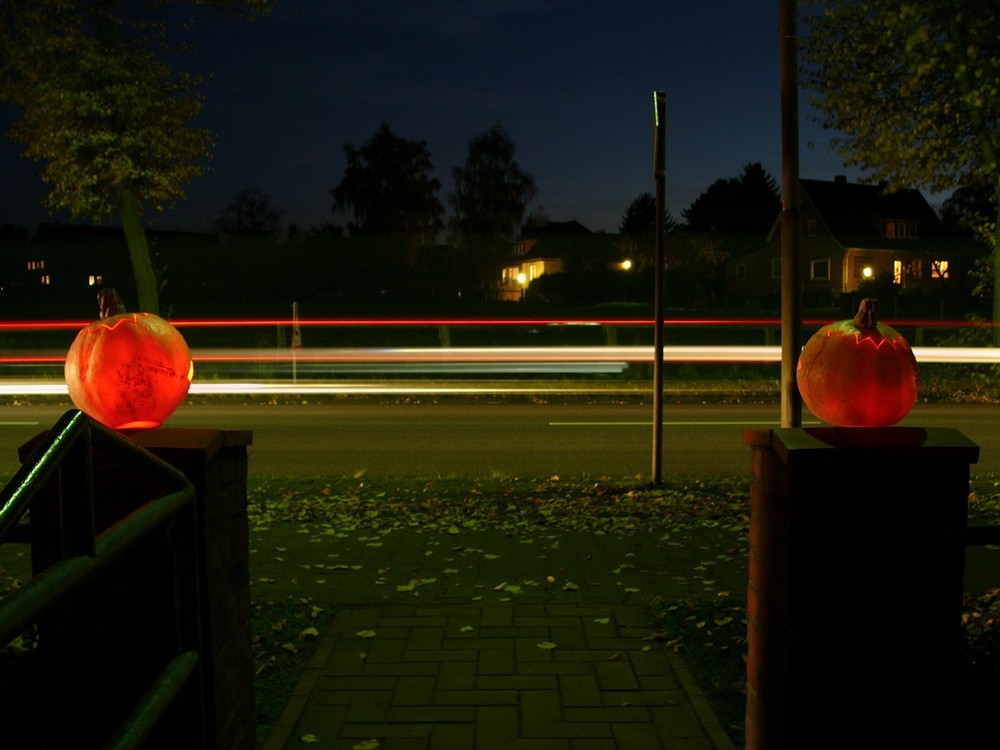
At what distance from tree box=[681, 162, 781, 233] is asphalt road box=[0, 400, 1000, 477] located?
88.0 metres

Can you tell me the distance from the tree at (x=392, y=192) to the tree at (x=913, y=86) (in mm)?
38004

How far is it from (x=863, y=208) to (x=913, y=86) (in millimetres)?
50859

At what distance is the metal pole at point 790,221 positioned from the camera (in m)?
7.67

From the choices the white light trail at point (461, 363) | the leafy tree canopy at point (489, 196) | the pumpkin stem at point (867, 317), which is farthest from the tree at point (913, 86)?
the leafy tree canopy at point (489, 196)

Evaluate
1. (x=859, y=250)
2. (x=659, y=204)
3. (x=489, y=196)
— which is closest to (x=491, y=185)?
(x=489, y=196)

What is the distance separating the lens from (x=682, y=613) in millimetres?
5629

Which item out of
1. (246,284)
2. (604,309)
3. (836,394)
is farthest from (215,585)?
(246,284)

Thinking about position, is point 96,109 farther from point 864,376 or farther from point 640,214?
point 640,214

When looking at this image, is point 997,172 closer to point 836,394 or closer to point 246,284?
point 836,394

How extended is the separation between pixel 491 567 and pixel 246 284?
243 feet

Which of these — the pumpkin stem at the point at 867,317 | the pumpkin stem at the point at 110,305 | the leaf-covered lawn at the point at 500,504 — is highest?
the pumpkin stem at the point at 110,305

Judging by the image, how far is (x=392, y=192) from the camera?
187 feet

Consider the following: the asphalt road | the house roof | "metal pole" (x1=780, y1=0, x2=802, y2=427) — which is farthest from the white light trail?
the house roof

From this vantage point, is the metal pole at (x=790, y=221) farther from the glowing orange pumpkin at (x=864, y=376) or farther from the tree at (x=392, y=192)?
the tree at (x=392, y=192)
